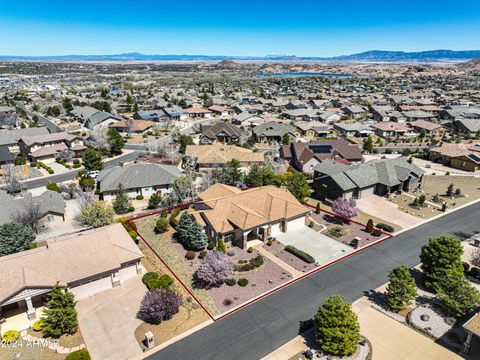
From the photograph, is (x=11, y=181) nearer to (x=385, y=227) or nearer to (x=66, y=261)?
(x=66, y=261)

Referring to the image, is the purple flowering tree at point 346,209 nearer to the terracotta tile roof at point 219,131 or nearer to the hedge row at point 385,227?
the hedge row at point 385,227

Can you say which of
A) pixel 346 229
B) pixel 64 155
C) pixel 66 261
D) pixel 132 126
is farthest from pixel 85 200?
pixel 132 126

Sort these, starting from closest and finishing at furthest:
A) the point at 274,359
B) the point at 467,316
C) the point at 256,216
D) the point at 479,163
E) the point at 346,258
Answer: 1. the point at 274,359
2. the point at 467,316
3. the point at 346,258
4. the point at 256,216
5. the point at 479,163

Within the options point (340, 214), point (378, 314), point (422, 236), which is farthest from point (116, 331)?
point (422, 236)

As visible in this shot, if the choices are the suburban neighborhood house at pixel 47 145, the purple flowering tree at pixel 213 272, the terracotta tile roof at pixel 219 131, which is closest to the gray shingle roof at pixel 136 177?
the suburban neighborhood house at pixel 47 145

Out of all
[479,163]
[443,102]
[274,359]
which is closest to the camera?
[274,359]

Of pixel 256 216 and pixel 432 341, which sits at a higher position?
pixel 256 216

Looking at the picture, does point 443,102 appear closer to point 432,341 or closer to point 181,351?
point 432,341

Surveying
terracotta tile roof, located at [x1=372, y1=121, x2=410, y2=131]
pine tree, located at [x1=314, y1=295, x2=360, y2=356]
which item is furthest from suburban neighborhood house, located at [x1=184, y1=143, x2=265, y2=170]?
terracotta tile roof, located at [x1=372, y1=121, x2=410, y2=131]
